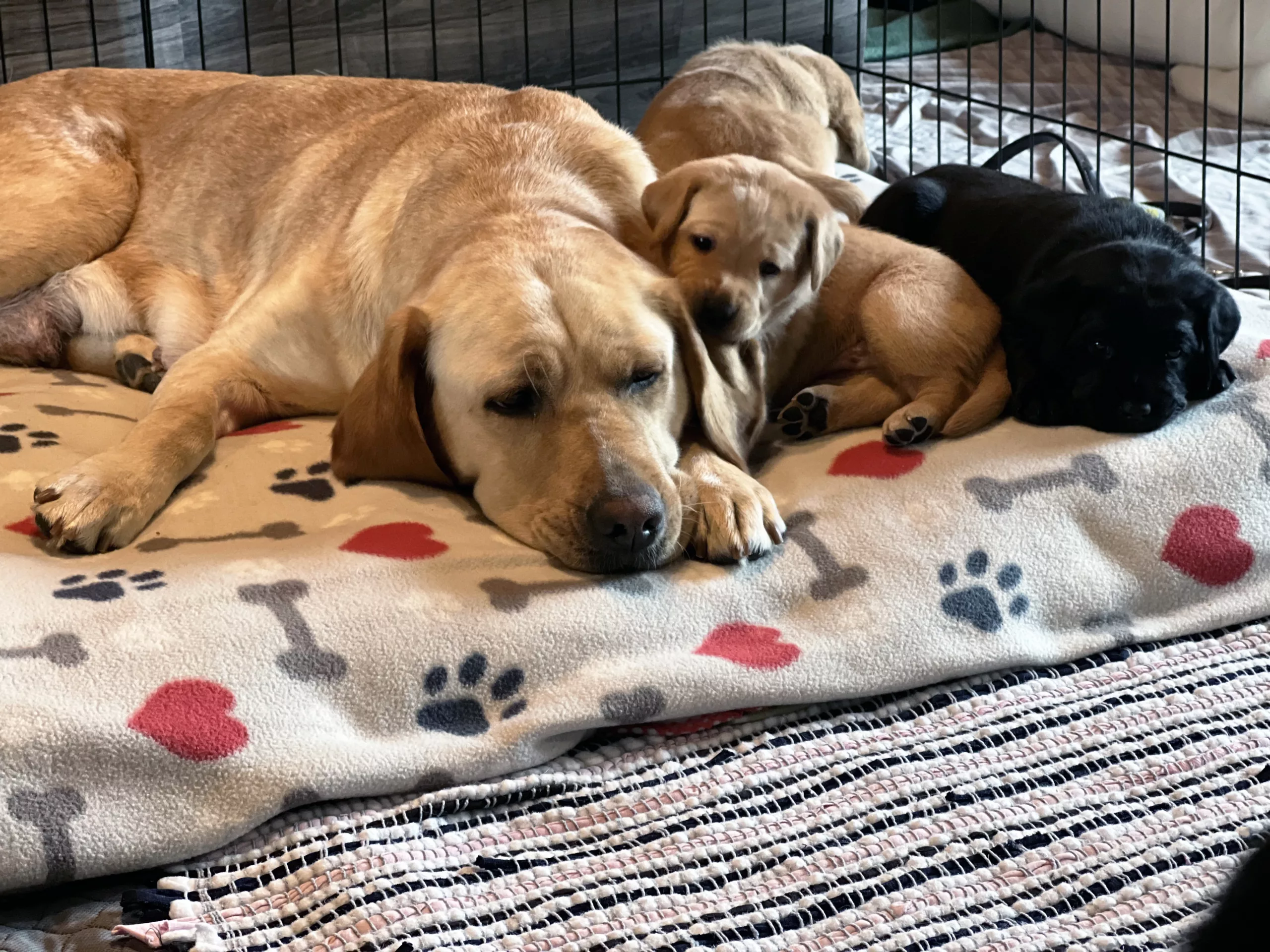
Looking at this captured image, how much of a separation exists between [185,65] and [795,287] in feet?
7.62

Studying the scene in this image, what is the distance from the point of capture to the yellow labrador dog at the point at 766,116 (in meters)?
2.95

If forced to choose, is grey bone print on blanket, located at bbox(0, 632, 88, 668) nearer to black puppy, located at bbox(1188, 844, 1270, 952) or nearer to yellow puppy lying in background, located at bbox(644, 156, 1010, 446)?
yellow puppy lying in background, located at bbox(644, 156, 1010, 446)

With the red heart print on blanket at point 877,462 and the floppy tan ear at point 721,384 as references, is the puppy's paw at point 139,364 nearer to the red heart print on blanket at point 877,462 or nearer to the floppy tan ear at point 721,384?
the floppy tan ear at point 721,384

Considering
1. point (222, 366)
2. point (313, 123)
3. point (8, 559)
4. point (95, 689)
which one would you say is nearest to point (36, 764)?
point (95, 689)

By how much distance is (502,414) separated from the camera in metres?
1.74

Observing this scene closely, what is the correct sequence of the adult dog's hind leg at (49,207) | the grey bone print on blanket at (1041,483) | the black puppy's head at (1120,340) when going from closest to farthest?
the grey bone print on blanket at (1041,483)
the black puppy's head at (1120,340)
the adult dog's hind leg at (49,207)

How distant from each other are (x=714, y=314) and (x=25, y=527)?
1.08 meters

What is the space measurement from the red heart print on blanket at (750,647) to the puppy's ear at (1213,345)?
90 cm

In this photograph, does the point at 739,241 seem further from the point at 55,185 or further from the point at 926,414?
the point at 55,185

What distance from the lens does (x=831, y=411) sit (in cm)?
216

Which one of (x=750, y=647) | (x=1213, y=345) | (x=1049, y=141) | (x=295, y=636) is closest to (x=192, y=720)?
(x=295, y=636)

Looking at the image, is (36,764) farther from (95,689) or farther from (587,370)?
(587,370)

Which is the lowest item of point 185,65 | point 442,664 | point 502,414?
point 442,664

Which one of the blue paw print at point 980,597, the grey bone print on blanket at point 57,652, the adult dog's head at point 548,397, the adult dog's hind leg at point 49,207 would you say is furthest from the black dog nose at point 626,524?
the adult dog's hind leg at point 49,207
